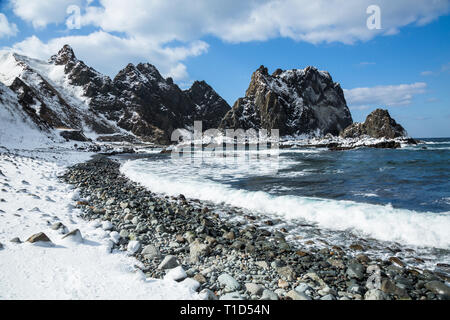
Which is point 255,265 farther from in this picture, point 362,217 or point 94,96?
point 94,96

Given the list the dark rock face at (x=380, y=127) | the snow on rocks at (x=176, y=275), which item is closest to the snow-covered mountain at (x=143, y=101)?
the dark rock face at (x=380, y=127)

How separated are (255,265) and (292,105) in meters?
175

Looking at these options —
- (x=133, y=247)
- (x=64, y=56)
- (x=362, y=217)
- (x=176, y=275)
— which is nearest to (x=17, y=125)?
(x=133, y=247)

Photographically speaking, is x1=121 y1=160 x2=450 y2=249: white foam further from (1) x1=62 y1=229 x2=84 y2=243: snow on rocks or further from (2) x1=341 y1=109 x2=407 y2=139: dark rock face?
(2) x1=341 y1=109 x2=407 y2=139: dark rock face

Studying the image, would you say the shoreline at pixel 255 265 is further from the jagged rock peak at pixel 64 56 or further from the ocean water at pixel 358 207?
the jagged rock peak at pixel 64 56

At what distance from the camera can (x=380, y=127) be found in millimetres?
85000

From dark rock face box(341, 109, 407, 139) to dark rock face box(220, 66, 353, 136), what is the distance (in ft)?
207

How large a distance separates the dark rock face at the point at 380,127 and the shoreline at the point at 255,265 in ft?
314

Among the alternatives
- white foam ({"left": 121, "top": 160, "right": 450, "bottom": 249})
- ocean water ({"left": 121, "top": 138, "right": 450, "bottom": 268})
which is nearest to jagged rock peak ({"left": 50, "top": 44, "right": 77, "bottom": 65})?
ocean water ({"left": 121, "top": 138, "right": 450, "bottom": 268})

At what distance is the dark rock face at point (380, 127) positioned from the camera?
82.6 m
